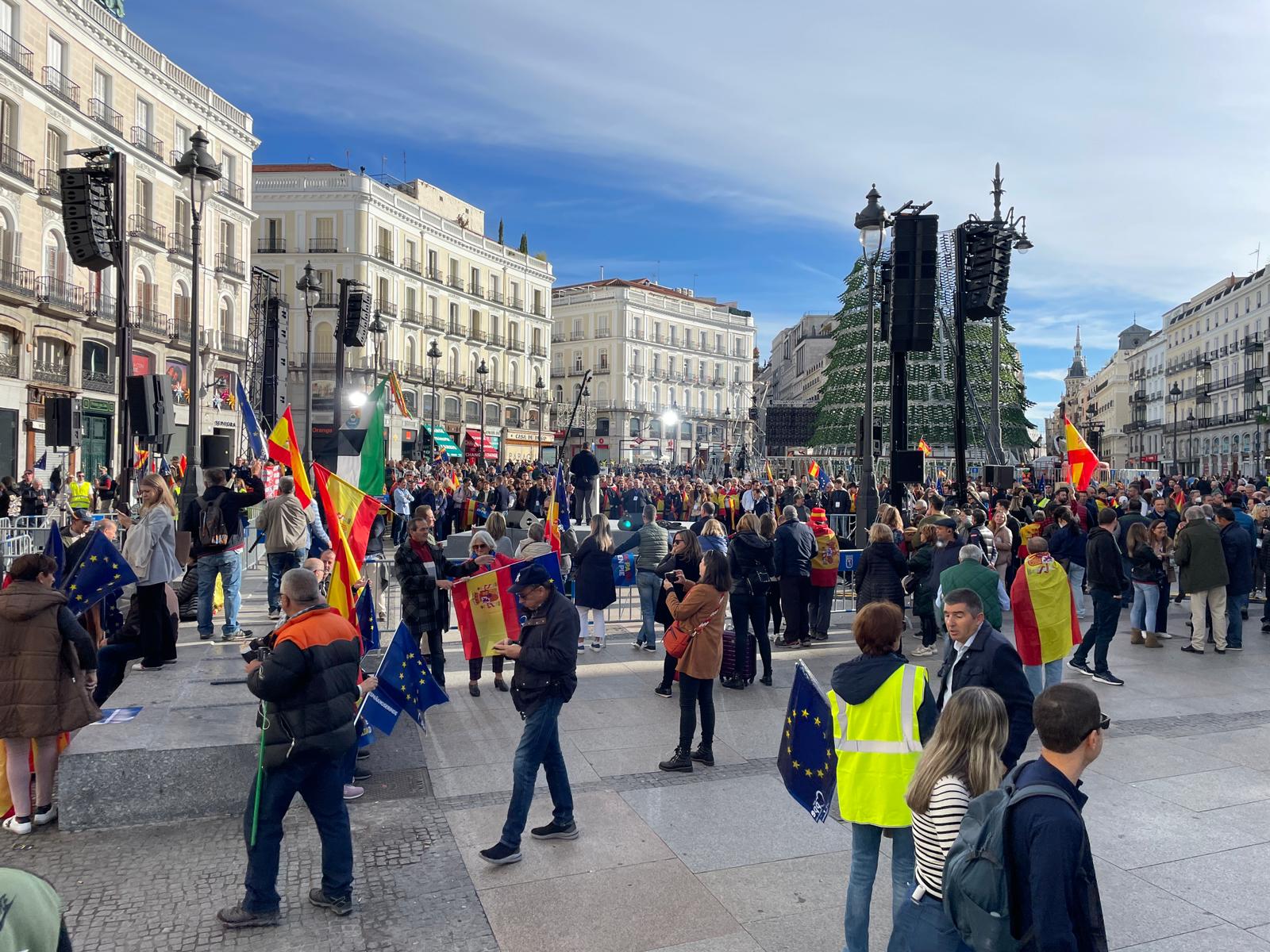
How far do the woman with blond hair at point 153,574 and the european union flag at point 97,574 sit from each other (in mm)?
299

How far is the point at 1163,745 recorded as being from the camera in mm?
7035

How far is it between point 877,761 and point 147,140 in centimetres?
3793

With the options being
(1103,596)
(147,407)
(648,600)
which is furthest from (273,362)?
(1103,596)

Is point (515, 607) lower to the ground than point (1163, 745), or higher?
higher

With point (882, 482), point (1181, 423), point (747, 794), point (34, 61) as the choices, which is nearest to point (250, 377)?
point (34, 61)

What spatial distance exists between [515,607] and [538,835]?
8.68 feet

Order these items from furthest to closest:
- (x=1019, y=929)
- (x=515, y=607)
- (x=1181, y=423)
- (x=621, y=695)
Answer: (x=1181, y=423)
(x=621, y=695)
(x=515, y=607)
(x=1019, y=929)

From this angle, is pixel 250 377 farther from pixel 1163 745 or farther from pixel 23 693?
pixel 1163 745

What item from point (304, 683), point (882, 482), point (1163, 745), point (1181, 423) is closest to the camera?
point (304, 683)

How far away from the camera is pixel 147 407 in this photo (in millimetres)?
11914

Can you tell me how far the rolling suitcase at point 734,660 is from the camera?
28.2 feet

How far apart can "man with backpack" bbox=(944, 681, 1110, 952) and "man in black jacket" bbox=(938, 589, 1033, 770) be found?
1.56 m

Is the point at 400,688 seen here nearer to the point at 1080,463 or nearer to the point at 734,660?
the point at 734,660

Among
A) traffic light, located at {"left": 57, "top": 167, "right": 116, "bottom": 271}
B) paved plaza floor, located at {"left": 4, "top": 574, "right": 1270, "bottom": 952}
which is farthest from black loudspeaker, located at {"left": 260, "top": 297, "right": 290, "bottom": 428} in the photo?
paved plaza floor, located at {"left": 4, "top": 574, "right": 1270, "bottom": 952}
